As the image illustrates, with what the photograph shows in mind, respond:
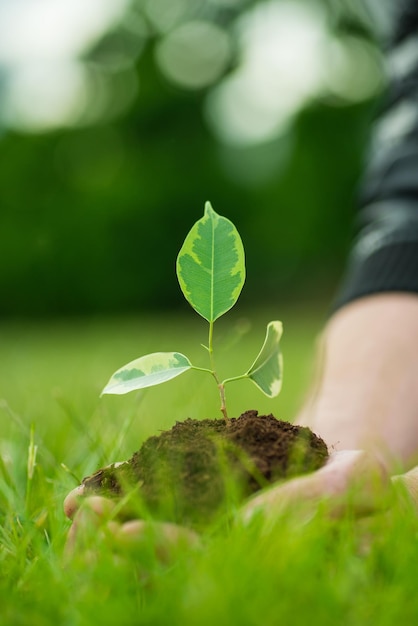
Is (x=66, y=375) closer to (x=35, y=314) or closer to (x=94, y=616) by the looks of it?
(x=94, y=616)

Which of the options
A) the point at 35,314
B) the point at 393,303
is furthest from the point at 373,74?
the point at 393,303

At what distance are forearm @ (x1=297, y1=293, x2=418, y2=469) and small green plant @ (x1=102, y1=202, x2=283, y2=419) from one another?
611 millimetres

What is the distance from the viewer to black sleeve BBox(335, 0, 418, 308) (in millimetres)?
1697

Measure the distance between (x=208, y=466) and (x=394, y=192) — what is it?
1240 millimetres

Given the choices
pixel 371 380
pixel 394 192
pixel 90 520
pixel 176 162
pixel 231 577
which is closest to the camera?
pixel 231 577

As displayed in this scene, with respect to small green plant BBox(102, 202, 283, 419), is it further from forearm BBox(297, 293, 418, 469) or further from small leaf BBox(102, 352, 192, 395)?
forearm BBox(297, 293, 418, 469)

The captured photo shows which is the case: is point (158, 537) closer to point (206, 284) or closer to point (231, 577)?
point (231, 577)

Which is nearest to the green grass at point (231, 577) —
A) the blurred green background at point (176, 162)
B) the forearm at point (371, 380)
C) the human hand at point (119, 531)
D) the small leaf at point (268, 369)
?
the human hand at point (119, 531)

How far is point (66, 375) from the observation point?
3.57m

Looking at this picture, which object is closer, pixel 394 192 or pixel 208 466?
pixel 208 466

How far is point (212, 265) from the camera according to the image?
0.78 meters

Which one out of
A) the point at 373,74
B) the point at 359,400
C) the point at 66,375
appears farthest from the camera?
the point at 373,74

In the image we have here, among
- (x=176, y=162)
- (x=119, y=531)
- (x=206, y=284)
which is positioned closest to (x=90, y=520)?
(x=119, y=531)

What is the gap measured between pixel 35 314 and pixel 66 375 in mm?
7296
